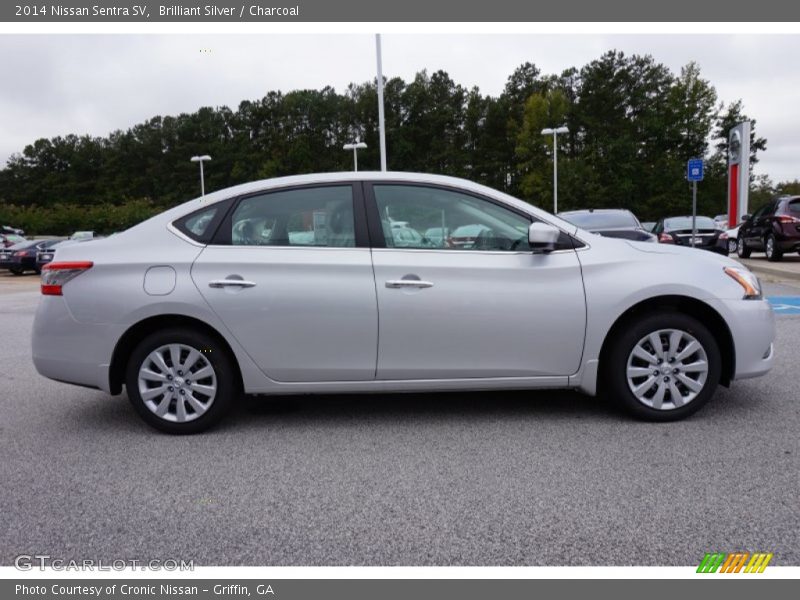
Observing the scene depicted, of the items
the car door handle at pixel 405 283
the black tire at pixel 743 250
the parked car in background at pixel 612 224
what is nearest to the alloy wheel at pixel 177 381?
the car door handle at pixel 405 283

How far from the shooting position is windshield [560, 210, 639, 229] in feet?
40.7

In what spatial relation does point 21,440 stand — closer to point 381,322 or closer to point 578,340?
point 381,322

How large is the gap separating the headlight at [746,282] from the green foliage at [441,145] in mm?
59603

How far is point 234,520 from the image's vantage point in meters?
3.13

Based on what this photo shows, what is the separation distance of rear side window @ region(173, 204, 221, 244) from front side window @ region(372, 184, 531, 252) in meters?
1.07

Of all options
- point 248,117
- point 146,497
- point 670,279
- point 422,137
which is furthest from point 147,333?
point 248,117

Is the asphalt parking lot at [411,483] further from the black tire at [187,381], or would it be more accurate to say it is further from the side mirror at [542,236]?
the side mirror at [542,236]

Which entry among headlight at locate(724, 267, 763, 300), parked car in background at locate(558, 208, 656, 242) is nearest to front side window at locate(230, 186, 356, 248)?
headlight at locate(724, 267, 763, 300)

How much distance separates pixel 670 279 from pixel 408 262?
5.44 ft

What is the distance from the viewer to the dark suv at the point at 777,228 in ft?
57.4

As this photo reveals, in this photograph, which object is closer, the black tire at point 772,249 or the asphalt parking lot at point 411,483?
the asphalt parking lot at point 411,483

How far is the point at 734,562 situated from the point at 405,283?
7.66 feet

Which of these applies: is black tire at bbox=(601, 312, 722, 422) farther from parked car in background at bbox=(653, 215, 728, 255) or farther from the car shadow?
parked car in background at bbox=(653, 215, 728, 255)

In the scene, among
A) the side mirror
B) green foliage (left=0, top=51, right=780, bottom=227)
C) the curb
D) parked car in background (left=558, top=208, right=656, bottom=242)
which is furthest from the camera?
green foliage (left=0, top=51, right=780, bottom=227)
